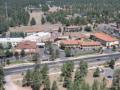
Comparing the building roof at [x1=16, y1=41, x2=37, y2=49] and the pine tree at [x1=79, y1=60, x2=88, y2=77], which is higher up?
the building roof at [x1=16, y1=41, x2=37, y2=49]

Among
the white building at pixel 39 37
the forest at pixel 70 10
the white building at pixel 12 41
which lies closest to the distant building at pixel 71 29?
the forest at pixel 70 10

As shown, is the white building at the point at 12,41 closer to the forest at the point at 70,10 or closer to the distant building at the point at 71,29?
the forest at the point at 70,10

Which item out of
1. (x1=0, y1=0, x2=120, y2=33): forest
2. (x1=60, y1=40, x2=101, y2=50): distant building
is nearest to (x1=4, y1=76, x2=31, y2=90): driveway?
(x1=60, y1=40, x2=101, y2=50): distant building

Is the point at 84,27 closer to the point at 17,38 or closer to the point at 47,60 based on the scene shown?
the point at 17,38

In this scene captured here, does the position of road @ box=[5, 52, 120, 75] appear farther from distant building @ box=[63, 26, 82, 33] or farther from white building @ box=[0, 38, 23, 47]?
distant building @ box=[63, 26, 82, 33]

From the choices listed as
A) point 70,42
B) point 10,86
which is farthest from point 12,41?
point 10,86

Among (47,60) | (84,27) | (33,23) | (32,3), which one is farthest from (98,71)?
(32,3)

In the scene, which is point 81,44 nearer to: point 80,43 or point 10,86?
point 80,43

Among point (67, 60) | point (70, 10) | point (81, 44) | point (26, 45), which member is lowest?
point (67, 60)
